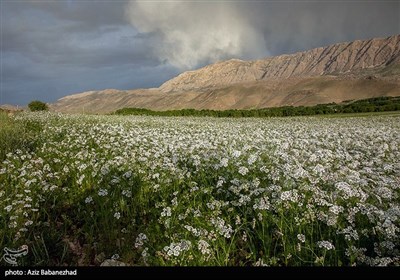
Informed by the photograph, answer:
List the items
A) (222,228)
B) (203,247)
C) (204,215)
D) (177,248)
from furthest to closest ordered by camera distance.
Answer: (204,215), (222,228), (203,247), (177,248)

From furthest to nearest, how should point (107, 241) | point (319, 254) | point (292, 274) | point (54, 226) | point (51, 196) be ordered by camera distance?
1. point (51, 196)
2. point (54, 226)
3. point (107, 241)
4. point (319, 254)
5. point (292, 274)

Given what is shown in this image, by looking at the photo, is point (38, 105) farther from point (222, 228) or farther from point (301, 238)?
point (301, 238)

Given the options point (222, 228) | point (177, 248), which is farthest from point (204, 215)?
point (177, 248)

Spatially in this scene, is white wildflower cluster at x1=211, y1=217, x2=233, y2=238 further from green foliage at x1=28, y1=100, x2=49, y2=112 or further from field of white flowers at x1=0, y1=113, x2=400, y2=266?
green foliage at x1=28, y1=100, x2=49, y2=112

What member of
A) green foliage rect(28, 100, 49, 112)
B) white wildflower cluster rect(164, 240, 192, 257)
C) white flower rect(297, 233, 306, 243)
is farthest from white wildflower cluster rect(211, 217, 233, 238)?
green foliage rect(28, 100, 49, 112)

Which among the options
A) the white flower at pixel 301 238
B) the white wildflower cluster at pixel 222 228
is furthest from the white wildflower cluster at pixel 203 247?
the white flower at pixel 301 238

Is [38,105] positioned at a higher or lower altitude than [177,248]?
higher

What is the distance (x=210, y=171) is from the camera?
9227mm

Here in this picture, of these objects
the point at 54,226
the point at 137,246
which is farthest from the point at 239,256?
the point at 54,226

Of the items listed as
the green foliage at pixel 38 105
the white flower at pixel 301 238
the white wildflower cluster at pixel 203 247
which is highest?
the green foliage at pixel 38 105

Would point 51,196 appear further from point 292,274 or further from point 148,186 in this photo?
point 292,274

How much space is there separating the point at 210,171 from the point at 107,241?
11.1 ft

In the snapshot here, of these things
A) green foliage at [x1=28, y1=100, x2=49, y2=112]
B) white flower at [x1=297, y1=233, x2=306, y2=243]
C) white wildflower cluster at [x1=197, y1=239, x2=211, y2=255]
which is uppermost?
green foliage at [x1=28, y1=100, x2=49, y2=112]

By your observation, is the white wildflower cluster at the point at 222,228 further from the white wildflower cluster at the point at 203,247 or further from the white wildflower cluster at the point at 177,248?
the white wildflower cluster at the point at 177,248
